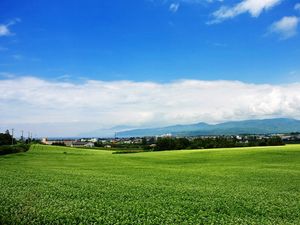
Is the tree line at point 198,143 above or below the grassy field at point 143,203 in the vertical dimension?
above

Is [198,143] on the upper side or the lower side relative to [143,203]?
upper

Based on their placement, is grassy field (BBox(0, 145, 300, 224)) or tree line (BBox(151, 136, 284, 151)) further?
tree line (BBox(151, 136, 284, 151))

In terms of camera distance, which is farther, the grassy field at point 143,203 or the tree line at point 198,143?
the tree line at point 198,143

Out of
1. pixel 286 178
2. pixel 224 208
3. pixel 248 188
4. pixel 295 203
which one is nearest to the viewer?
pixel 224 208

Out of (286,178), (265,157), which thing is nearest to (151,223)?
(286,178)

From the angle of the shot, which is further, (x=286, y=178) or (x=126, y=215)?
(x=286, y=178)

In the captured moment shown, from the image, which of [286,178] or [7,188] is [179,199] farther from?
[286,178]

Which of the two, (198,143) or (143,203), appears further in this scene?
(198,143)

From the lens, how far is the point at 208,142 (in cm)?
13088

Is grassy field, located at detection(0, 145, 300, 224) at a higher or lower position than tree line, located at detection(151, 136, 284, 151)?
lower

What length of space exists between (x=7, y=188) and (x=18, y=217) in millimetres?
10040

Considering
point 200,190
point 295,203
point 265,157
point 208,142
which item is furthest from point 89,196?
point 208,142

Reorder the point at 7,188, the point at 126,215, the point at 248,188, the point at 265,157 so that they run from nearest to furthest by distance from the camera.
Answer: the point at 126,215, the point at 7,188, the point at 248,188, the point at 265,157

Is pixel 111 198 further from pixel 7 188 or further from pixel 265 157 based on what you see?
pixel 265 157
